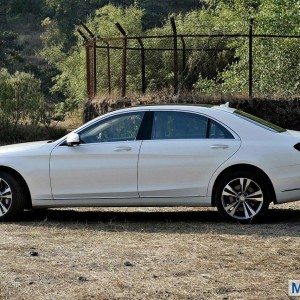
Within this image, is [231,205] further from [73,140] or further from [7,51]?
[7,51]

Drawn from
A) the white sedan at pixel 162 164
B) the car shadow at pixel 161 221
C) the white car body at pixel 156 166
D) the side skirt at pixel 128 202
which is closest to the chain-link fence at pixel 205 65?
the car shadow at pixel 161 221

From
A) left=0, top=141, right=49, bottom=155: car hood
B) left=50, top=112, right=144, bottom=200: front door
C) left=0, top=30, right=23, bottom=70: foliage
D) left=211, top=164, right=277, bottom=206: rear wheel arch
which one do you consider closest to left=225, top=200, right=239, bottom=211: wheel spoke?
left=211, top=164, right=277, bottom=206: rear wheel arch

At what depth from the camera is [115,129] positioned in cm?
1144

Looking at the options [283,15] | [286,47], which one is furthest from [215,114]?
[283,15]

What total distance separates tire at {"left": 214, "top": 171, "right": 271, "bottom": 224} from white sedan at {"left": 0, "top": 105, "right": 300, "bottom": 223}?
11mm

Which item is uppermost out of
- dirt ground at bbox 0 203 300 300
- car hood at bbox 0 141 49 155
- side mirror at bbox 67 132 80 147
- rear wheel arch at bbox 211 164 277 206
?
side mirror at bbox 67 132 80 147

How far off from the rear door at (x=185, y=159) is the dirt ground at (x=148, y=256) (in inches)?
17.8

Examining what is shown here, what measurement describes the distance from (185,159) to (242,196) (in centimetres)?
78

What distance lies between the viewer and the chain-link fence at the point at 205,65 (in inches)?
857

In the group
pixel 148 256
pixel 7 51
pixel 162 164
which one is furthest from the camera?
pixel 7 51

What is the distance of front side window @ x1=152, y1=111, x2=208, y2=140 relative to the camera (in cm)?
1122

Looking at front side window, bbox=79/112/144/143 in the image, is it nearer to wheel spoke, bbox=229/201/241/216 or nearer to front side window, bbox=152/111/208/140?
front side window, bbox=152/111/208/140

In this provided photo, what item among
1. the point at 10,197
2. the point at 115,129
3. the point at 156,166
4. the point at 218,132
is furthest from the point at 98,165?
the point at 218,132

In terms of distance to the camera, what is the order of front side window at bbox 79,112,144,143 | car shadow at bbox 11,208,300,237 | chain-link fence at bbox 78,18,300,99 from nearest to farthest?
1. car shadow at bbox 11,208,300,237
2. front side window at bbox 79,112,144,143
3. chain-link fence at bbox 78,18,300,99
